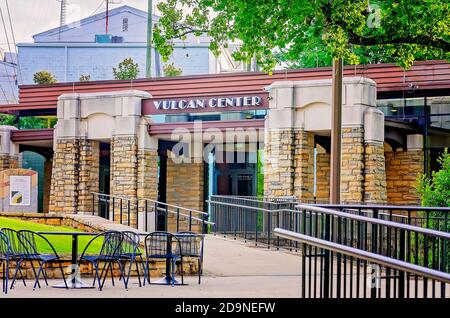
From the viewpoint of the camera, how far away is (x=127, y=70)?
55000mm

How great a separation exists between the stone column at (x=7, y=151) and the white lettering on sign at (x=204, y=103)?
25.3 feet

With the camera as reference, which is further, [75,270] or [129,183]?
[129,183]

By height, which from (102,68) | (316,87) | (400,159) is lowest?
(400,159)

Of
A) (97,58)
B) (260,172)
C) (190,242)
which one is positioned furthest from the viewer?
(97,58)

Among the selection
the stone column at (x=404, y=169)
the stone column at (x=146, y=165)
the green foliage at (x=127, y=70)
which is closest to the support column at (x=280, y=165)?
the stone column at (x=404, y=169)

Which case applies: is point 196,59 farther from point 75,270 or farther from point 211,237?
point 75,270

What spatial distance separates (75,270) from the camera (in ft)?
51.6

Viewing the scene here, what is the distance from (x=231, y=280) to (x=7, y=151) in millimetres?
22348

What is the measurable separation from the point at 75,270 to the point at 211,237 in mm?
11562

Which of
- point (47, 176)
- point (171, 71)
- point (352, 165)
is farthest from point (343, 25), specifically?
point (171, 71)

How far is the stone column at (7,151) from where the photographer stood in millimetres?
38156

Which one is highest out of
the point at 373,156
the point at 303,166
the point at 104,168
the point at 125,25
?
the point at 125,25

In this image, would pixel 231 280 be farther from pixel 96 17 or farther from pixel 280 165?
pixel 96 17
